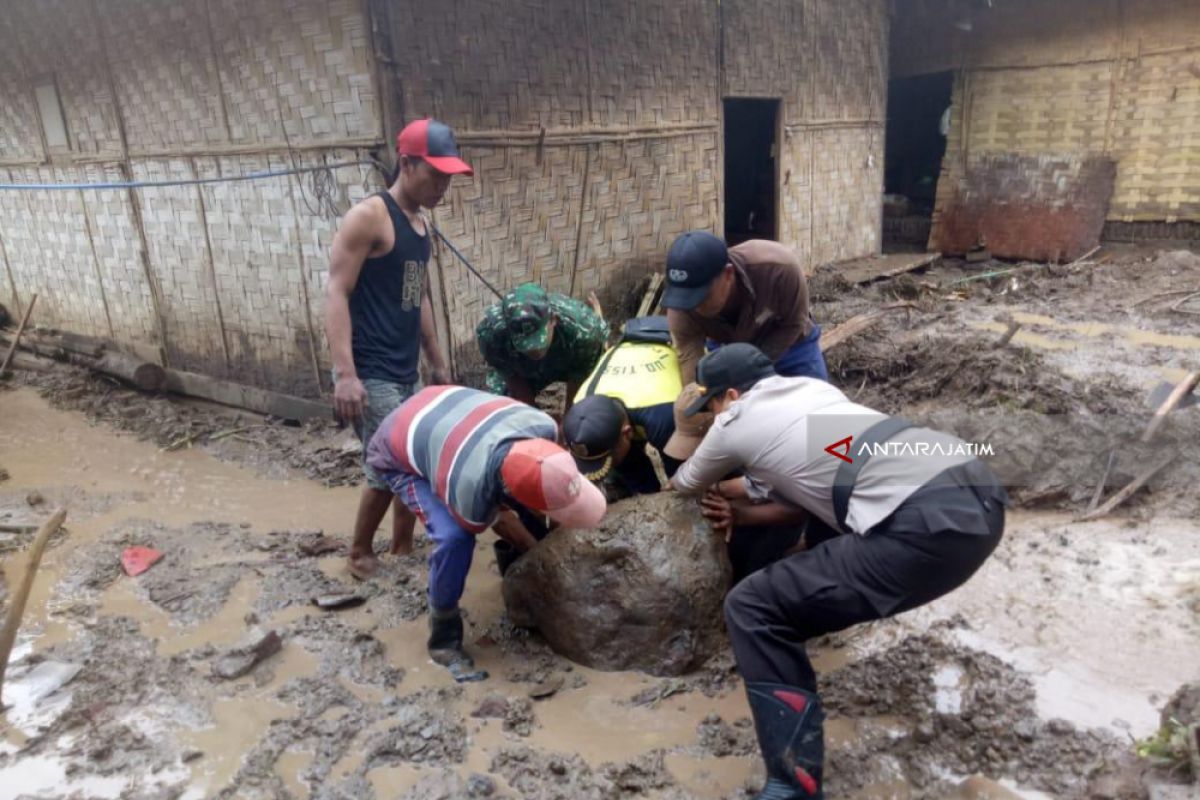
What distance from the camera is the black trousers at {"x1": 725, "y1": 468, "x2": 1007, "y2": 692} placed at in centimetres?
225

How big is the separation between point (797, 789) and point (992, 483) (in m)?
1.03

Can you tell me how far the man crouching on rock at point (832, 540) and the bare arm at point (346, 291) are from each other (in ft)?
5.26

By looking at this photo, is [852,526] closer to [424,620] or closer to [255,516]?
[424,620]

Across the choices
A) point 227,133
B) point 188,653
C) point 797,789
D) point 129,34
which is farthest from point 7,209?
point 797,789

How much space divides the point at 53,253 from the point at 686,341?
21.7 ft

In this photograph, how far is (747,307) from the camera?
3.44 meters

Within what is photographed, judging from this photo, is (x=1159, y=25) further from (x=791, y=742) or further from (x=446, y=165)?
(x=791, y=742)

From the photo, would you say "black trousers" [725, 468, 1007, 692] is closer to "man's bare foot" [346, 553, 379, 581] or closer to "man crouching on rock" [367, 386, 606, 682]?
"man crouching on rock" [367, 386, 606, 682]

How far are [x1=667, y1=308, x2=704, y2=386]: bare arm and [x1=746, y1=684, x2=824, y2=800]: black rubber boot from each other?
4.89 feet

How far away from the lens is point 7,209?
7660mm

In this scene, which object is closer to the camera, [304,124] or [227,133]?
[304,124]

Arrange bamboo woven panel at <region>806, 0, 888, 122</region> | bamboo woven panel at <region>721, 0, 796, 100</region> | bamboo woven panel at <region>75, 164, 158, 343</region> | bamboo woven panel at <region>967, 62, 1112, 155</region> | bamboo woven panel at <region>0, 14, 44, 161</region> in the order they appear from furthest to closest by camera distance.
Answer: bamboo woven panel at <region>967, 62, 1112, 155</region>, bamboo woven panel at <region>806, 0, 888, 122</region>, bamboo woven panel at <region>721, 0, 796, 100</region>, bamboo woven panel at <region>0, 14, 44, 161</region>, bamboo woven panel at <region>75, 164, 158, 343</region>

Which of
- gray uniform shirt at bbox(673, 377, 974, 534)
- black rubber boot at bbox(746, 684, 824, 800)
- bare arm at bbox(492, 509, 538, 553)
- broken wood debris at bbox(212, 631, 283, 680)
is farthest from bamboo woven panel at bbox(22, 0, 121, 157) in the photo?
black rubber boot at bbox(746, 684, 824, 800)

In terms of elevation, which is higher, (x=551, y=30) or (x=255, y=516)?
(x=551, y=30)
